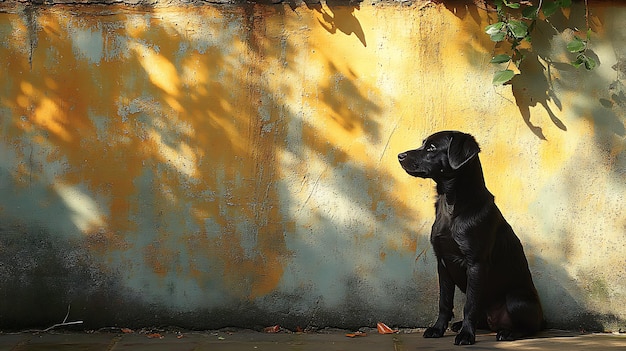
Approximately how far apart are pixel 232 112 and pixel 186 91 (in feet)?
1.15

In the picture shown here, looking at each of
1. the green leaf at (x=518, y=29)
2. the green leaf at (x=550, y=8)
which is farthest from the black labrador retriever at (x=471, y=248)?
the green leaf at (x=550, y=8)

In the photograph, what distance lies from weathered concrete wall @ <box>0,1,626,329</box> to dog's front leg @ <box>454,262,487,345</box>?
1.60ft

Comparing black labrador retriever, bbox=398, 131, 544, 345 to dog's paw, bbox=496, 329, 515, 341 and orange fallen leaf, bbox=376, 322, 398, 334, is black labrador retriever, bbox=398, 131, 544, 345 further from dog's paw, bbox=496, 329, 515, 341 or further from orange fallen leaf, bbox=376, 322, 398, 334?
orange fallen leaf, bbox=376, 322, 398, 334

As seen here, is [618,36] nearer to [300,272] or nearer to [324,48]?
[324,48]

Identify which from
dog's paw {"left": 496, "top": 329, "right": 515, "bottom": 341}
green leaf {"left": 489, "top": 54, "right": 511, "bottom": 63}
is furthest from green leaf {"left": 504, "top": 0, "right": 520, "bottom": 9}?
dog's paw {"left": 496, "top": 329, "right": 515, "bottom": 341}

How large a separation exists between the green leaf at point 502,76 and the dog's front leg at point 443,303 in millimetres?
1304

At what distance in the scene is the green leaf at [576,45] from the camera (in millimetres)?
6273

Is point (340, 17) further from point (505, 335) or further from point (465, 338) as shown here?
point (505, 335)

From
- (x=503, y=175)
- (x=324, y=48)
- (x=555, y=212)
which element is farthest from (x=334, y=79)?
(x=555, y=212)

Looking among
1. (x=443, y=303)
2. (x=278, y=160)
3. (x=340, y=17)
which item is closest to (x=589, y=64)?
(x=340, y=17)

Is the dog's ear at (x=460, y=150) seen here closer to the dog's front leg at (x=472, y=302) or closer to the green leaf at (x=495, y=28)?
the dog's front leg at (x=472, y=302)

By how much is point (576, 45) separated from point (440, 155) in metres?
1.27

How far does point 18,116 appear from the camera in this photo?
6.46m

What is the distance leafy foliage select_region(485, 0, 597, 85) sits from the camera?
6.27m
